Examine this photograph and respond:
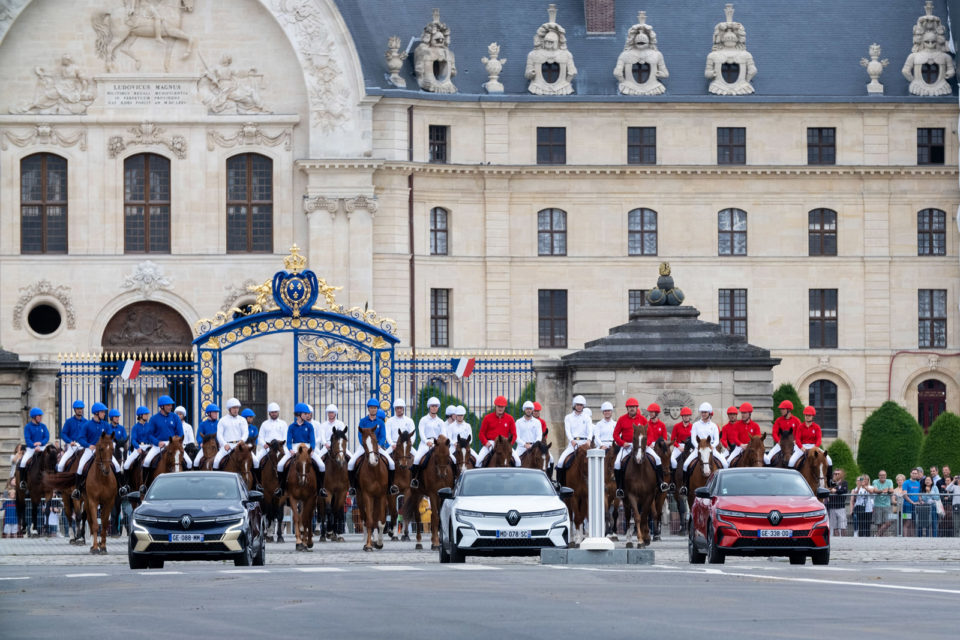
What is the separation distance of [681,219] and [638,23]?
23.7 feet

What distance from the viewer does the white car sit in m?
30.4

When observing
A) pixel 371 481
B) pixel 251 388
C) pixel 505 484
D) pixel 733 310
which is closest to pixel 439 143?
pixel 251 388

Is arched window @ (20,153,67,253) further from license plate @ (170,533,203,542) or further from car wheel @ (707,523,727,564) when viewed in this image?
car wheel @ (707,523,727,564)

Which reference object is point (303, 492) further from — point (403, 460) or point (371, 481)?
point (403, 460)

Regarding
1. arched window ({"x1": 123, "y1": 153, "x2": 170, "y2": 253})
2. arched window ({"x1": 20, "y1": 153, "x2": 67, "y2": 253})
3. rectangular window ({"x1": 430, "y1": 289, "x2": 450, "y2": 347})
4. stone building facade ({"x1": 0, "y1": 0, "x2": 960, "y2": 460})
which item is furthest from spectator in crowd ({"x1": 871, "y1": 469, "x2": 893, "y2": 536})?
arched window ({"x1": 20, "y1": 153, "x2": 67, "y2": 253})

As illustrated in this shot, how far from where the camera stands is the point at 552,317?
72062 millimetres

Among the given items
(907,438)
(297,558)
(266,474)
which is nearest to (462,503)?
(297,558)

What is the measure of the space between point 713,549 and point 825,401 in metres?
43.0

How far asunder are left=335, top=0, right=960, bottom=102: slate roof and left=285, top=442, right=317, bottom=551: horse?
3628 centimetres

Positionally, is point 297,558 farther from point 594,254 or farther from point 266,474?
point 594,254

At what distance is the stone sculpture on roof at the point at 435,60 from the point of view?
232ft

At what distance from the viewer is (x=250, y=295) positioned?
226 feet

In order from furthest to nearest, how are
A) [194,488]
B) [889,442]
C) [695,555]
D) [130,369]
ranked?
[889,442] → [130,369] → [695,555] → [194,488]

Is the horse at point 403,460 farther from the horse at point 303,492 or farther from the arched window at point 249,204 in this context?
the arched window at point 249,204
